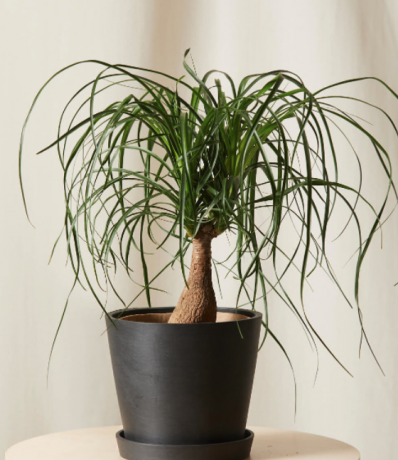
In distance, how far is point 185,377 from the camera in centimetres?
85

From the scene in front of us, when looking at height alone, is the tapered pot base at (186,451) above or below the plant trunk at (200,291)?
below

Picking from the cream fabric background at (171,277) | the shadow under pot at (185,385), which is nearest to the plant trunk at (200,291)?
the shadow under pot at (185,385)

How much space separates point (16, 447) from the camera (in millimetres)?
1000

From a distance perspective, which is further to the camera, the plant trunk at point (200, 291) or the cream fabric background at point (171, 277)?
the cream fabric background at point (171, 277)

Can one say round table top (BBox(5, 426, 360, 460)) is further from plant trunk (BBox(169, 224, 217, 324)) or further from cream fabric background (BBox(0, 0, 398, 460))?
cream fabric background (BBox(0, 0, 398, 460))

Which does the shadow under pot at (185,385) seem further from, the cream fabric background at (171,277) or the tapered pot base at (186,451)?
the cream fabric background at (171,277)

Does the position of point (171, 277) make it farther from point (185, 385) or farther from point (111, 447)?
point (185, 385)

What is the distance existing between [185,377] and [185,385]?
0.01m

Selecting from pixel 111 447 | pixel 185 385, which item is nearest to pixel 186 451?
pixel 185 385

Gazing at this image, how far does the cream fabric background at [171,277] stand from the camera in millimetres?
1470

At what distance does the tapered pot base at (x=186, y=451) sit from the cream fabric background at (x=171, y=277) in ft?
2.13

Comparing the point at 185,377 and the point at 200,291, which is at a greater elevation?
the point at 200,291

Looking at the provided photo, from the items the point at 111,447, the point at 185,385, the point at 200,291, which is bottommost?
the point at 111,447

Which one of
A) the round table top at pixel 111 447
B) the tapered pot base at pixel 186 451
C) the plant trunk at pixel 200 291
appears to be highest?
the plant trunk at pixel 200 291
